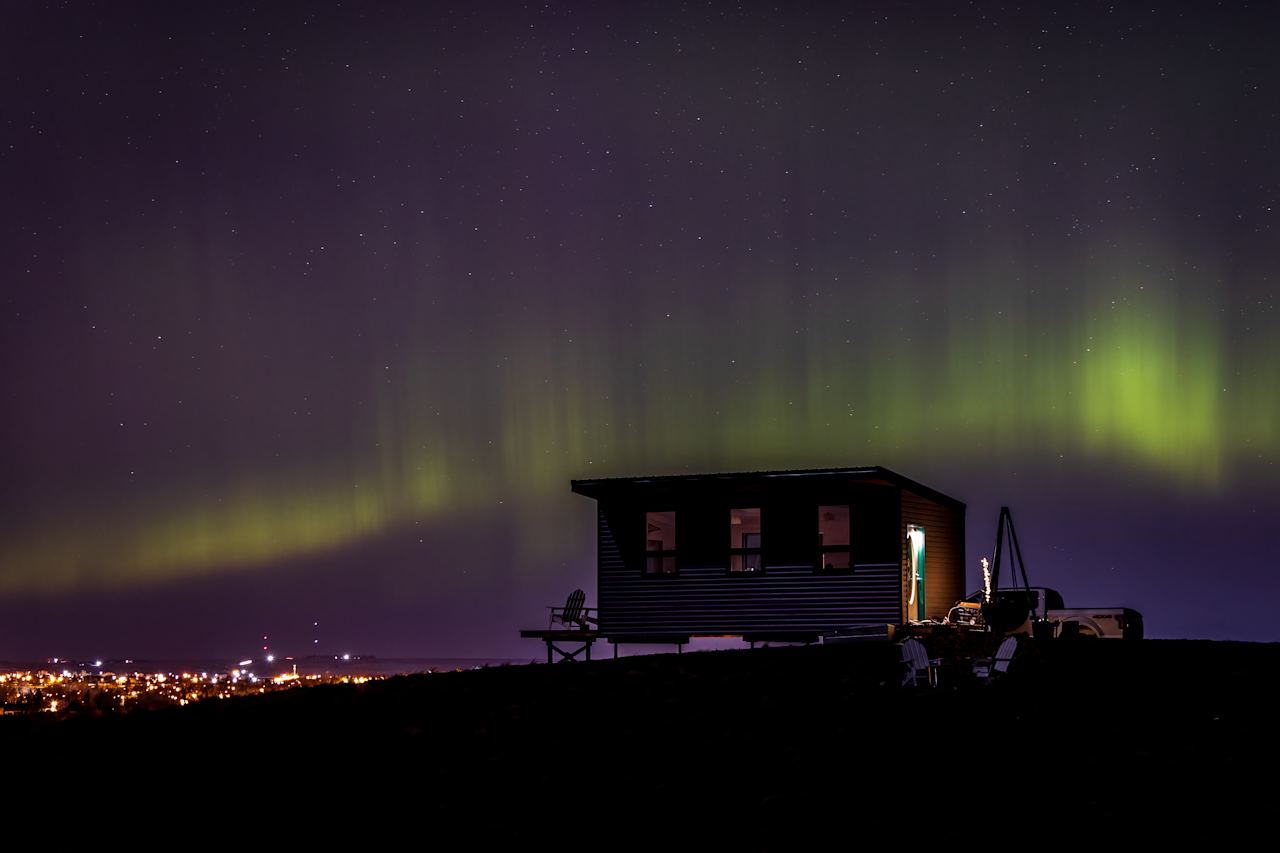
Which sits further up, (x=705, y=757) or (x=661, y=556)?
(x=661, y=556)

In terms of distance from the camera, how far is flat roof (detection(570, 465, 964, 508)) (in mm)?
24141

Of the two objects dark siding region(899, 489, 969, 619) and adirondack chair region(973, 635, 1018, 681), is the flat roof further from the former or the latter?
adirondack chair region(973, 635, 1018, 681)

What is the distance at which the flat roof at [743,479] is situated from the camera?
24141 millimetres

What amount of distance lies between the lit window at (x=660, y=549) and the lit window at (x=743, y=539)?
4.36 ft

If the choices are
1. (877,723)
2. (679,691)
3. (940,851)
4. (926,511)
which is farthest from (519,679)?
(926,511)

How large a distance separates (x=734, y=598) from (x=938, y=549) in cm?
684

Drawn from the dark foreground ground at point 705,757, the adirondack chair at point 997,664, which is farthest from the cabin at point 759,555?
the dark foreground ground at point 705,757

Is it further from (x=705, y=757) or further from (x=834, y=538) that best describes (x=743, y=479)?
(x=705, y=757)

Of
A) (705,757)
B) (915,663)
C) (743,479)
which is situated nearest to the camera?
(705,757)

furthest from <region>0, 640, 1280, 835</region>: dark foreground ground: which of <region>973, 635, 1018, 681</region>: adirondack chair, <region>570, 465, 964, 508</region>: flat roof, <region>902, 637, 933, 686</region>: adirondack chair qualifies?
<region>570, 465, 964, 508</region>: flat roof

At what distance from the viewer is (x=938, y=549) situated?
2973cm

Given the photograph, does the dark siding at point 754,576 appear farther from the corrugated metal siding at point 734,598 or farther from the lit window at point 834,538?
the lit window at point 834,538

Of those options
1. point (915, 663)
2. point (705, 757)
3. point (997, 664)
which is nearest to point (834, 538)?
point (997, 664)

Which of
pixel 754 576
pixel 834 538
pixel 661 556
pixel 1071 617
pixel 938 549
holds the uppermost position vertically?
pixel 834 538
